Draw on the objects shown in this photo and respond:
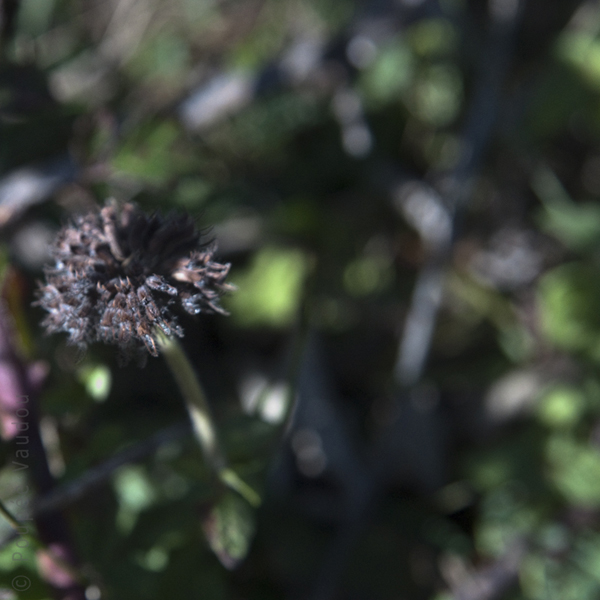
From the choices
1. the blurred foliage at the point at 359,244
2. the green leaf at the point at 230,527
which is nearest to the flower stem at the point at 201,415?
the green leaf at the point at 230,527

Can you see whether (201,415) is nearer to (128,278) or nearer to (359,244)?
A: (128,278)

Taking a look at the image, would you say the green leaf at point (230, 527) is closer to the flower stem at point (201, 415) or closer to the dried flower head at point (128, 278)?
the flower stem at point (201, 415)

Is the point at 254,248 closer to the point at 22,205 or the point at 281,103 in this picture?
the point at 281,103

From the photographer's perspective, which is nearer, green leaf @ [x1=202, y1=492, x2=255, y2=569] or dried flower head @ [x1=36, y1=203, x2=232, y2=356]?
dried flower head @ [x1=36, y1=203, x2=232, y2=356]

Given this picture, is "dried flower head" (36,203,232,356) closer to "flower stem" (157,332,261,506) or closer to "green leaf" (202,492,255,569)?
"flower stem" (157,332,261,506)

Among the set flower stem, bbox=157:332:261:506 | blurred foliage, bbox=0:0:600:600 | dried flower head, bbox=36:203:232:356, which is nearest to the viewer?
dried flower head, bbox=36:203:232:356

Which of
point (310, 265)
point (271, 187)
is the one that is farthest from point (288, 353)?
point (271, 187)

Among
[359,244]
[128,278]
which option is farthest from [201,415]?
[359,244]

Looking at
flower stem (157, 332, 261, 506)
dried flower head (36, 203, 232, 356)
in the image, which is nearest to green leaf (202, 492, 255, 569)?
flower stem (157, 332, 261, 506)
